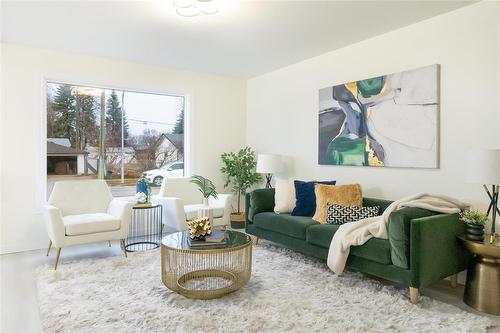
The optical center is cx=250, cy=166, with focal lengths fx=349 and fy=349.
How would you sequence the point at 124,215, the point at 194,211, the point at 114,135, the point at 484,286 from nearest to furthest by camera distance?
the point at 484,286 → the point at 124,215 → the point at 194,211 → the point at 114,135

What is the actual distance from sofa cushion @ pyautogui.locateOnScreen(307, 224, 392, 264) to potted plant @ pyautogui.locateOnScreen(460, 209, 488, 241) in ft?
2.08

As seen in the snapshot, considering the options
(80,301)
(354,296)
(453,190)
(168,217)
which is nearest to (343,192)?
(453,190)

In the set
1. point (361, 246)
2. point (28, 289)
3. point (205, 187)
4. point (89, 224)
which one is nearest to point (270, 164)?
point (205, 187)

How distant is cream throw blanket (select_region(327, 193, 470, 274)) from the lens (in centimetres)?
296

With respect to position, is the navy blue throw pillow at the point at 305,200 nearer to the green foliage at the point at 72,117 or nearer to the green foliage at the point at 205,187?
the green foliage at the point at 205,187

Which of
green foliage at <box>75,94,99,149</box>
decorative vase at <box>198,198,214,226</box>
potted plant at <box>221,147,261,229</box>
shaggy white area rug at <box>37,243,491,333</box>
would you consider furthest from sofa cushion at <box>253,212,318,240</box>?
green foliage at <box>75,94,99,149</box>

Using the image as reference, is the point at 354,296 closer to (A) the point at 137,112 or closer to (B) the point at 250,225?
(B) the point at 250,225

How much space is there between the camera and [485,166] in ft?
8.55

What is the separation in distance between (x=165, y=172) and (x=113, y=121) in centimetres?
110

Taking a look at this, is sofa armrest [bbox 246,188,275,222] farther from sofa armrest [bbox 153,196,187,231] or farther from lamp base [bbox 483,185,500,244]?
lamp base [bbox 483,185,500,244]

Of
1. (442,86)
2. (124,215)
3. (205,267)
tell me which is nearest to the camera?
(205,267)

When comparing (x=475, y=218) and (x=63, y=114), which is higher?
(x=63, y=114)

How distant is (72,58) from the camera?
4.57 metres

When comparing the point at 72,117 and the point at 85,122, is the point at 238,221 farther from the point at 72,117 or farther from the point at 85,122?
the point at 72,117
